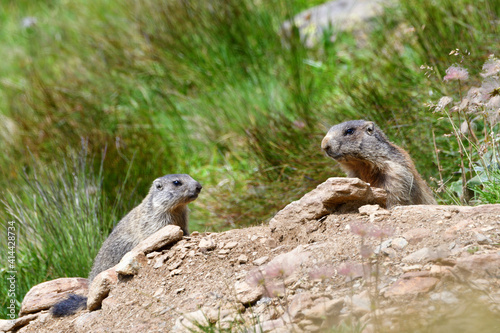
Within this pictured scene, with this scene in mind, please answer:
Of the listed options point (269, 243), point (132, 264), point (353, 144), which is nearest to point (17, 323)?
point (132, 264)

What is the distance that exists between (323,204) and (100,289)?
5.58ft

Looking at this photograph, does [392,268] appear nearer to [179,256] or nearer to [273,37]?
[179,256]

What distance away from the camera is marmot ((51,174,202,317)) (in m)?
5.16

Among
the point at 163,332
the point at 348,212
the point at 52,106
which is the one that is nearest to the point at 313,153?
the point at 348,212

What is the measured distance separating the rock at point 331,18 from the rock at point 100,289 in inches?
226

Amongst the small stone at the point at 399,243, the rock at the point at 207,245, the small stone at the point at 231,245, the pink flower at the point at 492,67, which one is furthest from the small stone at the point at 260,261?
the pink flower at the point at 492,67

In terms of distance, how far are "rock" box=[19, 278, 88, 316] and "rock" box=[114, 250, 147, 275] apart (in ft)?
3.15

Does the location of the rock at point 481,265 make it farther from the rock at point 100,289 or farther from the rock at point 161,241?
the rock at point 100,289

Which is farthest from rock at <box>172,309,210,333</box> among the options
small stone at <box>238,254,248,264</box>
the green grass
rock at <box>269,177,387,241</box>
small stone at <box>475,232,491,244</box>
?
the green grass

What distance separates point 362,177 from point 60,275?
298 cm

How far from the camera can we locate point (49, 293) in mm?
4727

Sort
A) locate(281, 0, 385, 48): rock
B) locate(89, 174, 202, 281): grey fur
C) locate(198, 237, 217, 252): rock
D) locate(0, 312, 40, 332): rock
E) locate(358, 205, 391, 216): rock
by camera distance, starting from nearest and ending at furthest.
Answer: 1. locate(358, 205, 391, 216): rock
2. locate(198, 237, 217, 252): rock
3. locate(0, 312, 40, 332): rock
4. locate(89, 174, 202, 281): grey fur
5. locate(281, 0, 385, 48): rock

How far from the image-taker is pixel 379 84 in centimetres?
642

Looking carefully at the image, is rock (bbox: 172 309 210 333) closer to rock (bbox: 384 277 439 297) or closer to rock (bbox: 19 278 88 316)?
rock (bbox: 384 277 439 297)
